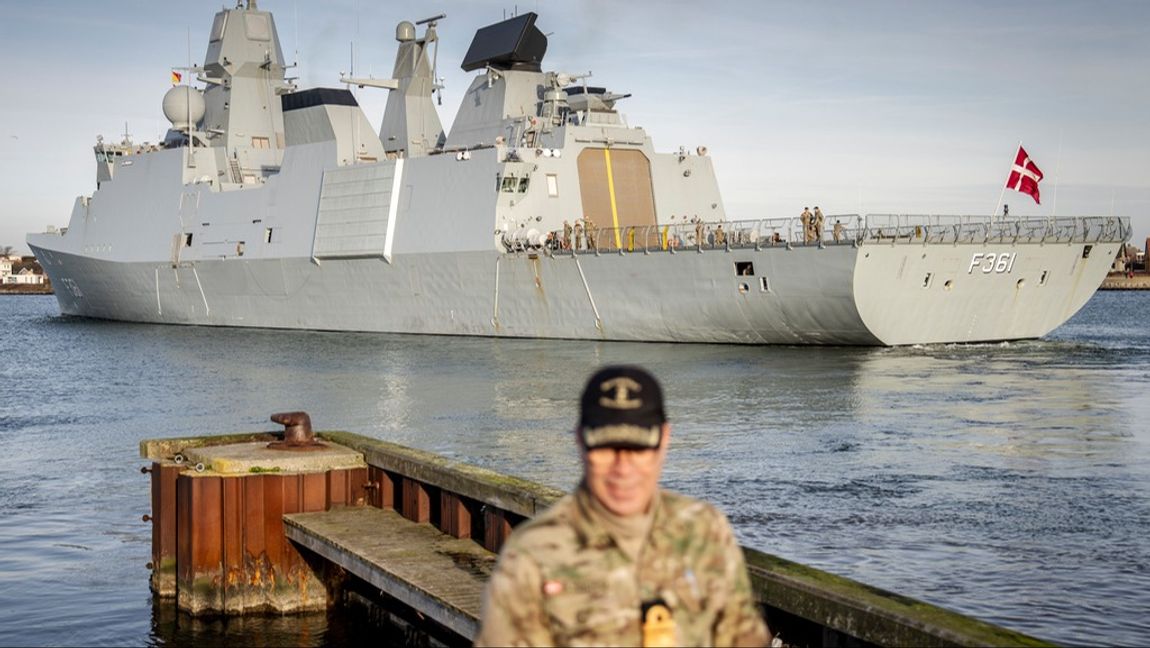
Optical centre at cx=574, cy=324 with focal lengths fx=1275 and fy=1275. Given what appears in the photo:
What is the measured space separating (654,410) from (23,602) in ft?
25.0

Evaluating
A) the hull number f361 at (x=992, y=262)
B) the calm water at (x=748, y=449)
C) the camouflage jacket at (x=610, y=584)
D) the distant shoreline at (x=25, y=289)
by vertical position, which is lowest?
the calm water at (x=748, y=449)

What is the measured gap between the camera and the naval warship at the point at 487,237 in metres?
28.1

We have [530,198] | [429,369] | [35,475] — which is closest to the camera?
[35,475]

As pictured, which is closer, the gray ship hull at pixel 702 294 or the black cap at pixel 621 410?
the black cap at pixel 621 410

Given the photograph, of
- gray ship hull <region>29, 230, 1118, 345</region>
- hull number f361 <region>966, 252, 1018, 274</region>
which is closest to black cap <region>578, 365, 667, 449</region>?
gray ship hull <region>29, 230, 1118, 345</region>

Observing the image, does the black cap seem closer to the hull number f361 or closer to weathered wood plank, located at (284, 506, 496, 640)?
weathered wood plank, located at (284, 506, 496, 640)

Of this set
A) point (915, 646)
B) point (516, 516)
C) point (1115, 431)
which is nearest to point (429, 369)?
point (1115, 431)

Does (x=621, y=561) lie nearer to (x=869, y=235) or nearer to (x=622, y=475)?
(x=622, y=475)

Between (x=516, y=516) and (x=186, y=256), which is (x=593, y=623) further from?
(x=186, y=256)

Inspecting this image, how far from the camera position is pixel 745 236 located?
28984 mm

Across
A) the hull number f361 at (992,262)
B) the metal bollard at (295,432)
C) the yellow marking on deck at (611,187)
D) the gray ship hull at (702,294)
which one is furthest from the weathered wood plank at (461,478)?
the yellow marking on deck at (611,187)

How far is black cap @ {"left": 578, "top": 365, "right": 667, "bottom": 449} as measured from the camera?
2543 mm

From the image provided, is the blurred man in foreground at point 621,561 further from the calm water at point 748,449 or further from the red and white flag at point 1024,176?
the red and white flag at point 1024,176

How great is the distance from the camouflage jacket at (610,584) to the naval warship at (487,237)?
24.2 metres
